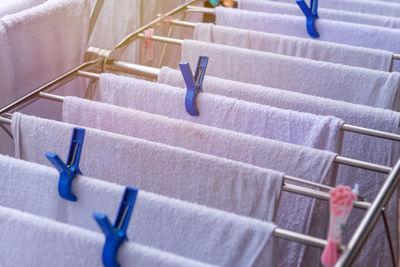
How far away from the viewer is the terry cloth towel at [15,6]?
993mm

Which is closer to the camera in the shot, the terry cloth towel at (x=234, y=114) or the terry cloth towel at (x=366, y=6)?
the terry cloth towel at (x=234, y=114)

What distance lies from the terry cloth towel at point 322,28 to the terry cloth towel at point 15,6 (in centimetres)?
40

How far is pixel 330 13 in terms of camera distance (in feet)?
3.97

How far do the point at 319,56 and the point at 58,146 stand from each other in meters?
0.54

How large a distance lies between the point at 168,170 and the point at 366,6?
0.77m

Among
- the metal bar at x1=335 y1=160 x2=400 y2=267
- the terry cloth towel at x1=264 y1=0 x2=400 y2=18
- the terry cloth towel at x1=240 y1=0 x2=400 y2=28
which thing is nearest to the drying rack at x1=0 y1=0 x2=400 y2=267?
the metal bar at x1=335 y1=160 x2=400 y2=267

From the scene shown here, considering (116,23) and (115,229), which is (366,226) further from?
(116,23)

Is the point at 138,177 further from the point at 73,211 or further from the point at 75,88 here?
the point at 75,88

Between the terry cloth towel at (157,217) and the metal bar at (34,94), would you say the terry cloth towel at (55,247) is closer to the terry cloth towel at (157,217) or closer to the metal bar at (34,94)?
Result: the terry cloth towel at (157,217)

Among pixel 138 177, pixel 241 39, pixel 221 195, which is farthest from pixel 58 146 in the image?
pixel 241 39

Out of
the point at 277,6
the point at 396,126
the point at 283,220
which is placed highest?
the point at 277,6

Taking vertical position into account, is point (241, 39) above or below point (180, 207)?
above

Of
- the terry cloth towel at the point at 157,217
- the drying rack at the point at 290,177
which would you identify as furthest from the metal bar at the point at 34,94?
the terry cloth towel at the point at 157,217

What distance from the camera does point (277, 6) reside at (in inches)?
49.1
